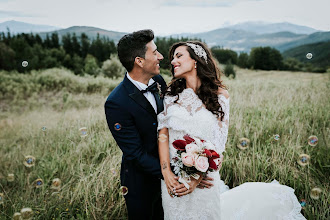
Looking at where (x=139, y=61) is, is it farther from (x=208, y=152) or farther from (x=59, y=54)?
(x=59, y=54)

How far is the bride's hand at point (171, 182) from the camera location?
6.91 ft

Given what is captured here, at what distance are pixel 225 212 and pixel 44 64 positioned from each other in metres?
35.4

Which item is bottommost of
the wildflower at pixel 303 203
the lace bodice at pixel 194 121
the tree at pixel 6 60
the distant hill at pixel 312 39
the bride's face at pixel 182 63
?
the wildflower at pixel 303 203

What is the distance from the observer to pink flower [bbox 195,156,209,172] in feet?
5.87

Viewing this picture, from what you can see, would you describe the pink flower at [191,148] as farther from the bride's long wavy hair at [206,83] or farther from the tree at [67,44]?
the tree at [67,44]

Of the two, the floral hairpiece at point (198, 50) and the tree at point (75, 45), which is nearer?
the floral hairpiece at point (198, 50)

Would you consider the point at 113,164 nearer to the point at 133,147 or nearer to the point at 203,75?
the point at 133,147

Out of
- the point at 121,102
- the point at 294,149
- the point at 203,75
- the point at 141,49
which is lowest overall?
the point at 294,149

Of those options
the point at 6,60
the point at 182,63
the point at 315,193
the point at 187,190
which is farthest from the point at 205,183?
the point at 6,60

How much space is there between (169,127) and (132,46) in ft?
3.29

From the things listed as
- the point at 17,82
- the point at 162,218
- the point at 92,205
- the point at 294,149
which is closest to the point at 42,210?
the point at 92,205

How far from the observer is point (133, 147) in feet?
7.36

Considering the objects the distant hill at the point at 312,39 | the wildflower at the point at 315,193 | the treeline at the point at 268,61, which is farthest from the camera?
the treeline at the point at 268,61

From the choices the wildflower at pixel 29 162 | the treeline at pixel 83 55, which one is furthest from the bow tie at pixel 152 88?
the treeline at pixel 83 55
